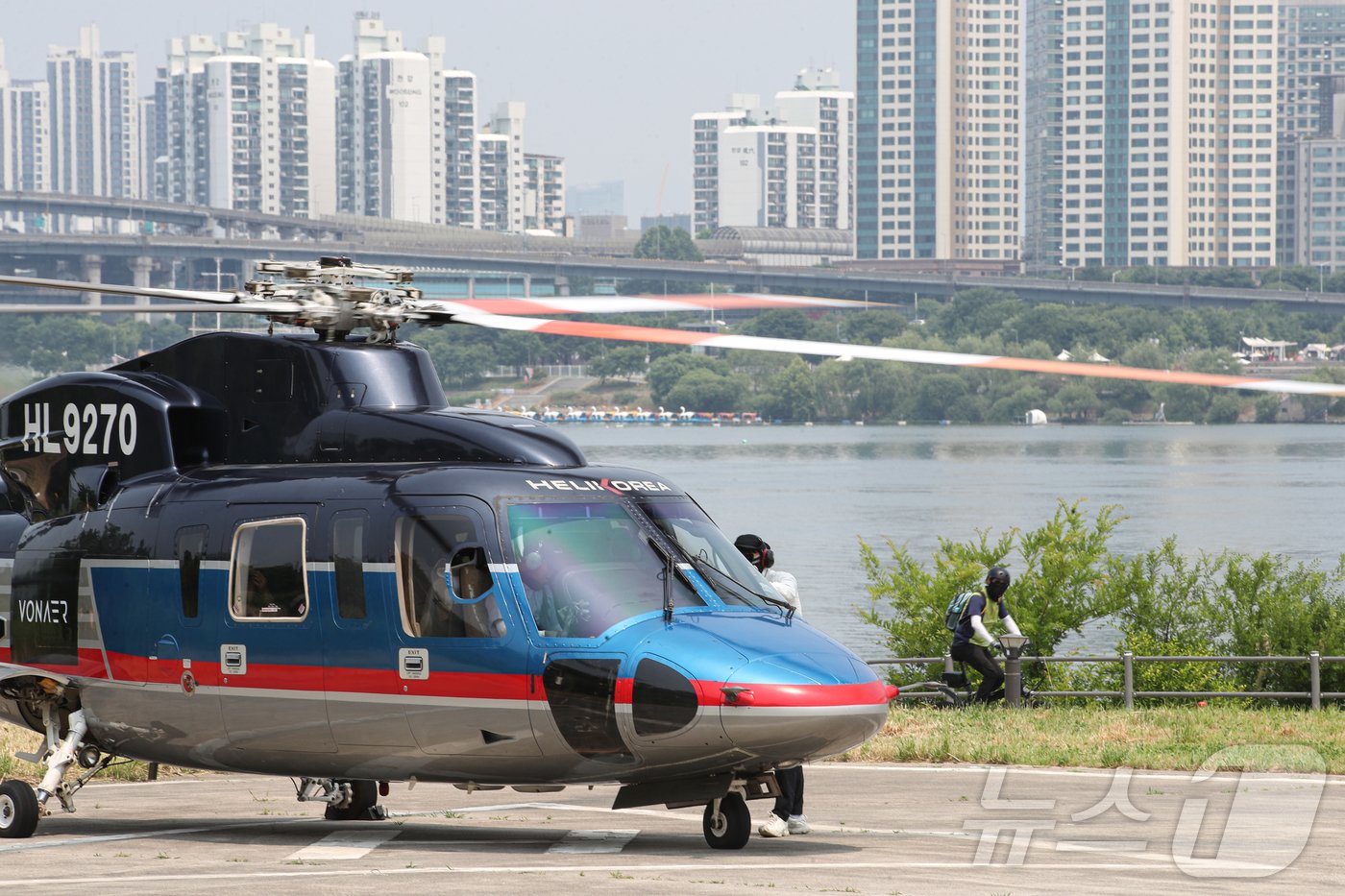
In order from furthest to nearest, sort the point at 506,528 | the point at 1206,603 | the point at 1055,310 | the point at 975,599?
1. the point at 1055,310
2. the point at 1206,603
3. the point at 975,599
4. the point at 506,528

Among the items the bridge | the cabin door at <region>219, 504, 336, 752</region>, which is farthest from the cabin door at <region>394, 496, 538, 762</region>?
the bridge

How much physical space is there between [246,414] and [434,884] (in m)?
3.65

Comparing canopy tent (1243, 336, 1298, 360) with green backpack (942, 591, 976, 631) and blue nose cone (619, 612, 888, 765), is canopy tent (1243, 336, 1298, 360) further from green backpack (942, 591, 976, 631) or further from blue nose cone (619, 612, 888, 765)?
blue nose cone (619, 612, 888, 765)

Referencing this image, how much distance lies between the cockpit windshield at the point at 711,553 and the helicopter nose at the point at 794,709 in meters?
0.73

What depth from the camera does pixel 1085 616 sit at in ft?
69.1

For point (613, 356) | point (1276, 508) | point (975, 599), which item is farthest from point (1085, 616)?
point (613, 356)

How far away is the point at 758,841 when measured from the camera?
33.8 feet

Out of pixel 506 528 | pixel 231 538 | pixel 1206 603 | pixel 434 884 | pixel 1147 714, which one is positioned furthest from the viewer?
pixel 1206 603

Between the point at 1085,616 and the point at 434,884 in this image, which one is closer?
the point at 434,884

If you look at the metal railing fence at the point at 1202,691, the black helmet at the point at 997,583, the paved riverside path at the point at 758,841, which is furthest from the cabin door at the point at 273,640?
the black helmet at the point at 997,583

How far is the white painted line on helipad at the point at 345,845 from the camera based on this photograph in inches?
392

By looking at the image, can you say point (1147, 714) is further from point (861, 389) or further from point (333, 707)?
point (861, 389)

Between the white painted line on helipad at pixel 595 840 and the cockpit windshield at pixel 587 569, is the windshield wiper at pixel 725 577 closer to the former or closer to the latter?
the cockpit windshield at pixel 587 569

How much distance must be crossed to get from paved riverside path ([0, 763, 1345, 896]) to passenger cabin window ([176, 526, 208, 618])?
1.35 metres
